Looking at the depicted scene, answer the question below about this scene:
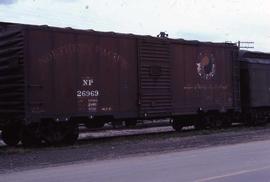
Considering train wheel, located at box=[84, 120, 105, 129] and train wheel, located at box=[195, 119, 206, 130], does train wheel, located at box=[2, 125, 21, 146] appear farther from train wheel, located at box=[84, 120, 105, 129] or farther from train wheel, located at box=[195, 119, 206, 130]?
train wheel, located at box=[195, 119, 206, 130]

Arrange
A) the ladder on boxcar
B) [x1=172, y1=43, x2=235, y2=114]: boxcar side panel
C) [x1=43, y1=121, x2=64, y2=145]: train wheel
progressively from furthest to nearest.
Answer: [x1=172, y1=43, x2=235, y2=114]: boxcar side panel, the ladder on boxcar, [x1=43, y1=121, x2=64, y2=145]: train wheel

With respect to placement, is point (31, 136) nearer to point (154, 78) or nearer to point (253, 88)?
point (154, 78)

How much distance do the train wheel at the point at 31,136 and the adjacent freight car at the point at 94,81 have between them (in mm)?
31

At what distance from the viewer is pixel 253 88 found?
2772 centimetres

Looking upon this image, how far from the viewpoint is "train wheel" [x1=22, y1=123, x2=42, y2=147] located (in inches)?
728

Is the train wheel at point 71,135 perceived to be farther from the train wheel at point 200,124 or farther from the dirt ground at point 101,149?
the train wheel at point 200,124

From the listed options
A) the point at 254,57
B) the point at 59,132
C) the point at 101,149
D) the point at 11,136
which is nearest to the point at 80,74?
the point at 59,132

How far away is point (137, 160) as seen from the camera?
13.8 metres

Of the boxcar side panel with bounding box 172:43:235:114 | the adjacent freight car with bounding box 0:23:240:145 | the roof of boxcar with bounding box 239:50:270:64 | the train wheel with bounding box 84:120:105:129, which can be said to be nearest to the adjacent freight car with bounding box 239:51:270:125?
the roof of boxcar with bounding box 239:50:270:64

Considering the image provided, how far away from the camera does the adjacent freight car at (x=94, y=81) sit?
18.1 metres

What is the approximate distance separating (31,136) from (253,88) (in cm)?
1269

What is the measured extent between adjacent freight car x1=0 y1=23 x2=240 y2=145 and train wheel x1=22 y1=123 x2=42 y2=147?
0.10 feet

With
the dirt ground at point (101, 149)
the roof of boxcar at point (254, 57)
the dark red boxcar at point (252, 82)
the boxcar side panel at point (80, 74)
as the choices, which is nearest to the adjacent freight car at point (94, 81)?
the boxcar side panel at point (80, 74)

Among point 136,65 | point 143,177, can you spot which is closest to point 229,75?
point 136,65
